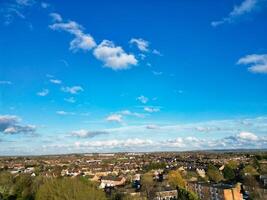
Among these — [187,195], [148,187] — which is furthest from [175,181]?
[187,195]

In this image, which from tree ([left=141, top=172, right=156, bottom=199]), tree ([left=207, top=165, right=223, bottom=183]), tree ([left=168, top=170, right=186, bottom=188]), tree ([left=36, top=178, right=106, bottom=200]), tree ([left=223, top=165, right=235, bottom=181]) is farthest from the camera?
tree ([left=223, top=165, right=235, bottom=181])

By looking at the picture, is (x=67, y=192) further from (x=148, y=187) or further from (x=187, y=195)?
(x=148, y=187)

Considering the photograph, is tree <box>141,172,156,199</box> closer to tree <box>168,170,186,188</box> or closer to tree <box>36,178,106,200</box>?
tree <box>168,170,186,188</box>

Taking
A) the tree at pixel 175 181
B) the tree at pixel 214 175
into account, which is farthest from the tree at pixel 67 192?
the tree at pixel 214 175

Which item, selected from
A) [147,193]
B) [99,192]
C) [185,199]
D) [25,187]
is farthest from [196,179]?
[99,192]

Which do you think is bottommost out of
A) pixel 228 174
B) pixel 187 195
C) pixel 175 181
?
pixel 187 195

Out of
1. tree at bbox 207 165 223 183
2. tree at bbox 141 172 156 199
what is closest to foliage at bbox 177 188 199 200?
tree at bbox 141 172 156 199

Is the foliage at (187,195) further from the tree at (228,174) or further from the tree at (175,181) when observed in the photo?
the tree at (228,174)

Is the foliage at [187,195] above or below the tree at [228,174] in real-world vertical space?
below

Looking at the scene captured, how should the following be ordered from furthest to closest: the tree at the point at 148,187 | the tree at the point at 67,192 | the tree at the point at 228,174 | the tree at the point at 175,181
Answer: the tree at the point at 228,174, the tree at the point at 175,181, the tree at the point at 148,187, the tree at the point at 67,192

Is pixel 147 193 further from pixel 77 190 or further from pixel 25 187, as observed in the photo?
pixel 77 190
